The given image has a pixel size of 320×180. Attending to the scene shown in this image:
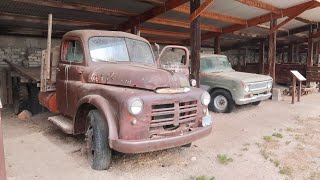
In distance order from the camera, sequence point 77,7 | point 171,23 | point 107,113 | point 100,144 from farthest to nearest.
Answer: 1. point 171,23
2. point 77,7
3. point 100,144
4. point 107,113

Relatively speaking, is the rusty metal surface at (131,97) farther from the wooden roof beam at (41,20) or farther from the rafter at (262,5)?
the rafter at (262,5)

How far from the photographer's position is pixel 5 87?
9.73 meters

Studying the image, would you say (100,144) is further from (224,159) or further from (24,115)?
(24,115)

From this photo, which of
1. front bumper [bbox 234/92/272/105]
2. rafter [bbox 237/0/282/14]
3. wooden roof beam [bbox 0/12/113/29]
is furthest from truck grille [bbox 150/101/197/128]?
wooden roof beam [bbox 0/12/113/29]

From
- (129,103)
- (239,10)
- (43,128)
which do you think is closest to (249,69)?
(239,10)

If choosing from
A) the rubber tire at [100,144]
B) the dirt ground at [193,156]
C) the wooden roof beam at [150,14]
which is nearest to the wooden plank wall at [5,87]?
the dirt ground at [193,156]

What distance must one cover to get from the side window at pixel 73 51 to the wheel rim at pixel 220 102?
194 inches

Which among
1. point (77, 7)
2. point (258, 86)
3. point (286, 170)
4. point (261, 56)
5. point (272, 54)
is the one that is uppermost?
point (77, 7)

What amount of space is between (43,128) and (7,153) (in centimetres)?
164

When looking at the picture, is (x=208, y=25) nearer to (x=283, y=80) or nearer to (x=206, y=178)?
(x=283, y=80)

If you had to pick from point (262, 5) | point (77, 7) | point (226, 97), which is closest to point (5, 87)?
point (77, 7)

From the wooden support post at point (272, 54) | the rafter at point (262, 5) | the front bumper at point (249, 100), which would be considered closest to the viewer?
the front bumper at point (249, 100)

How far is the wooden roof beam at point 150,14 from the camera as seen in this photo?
837cm

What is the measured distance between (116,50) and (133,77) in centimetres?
110
